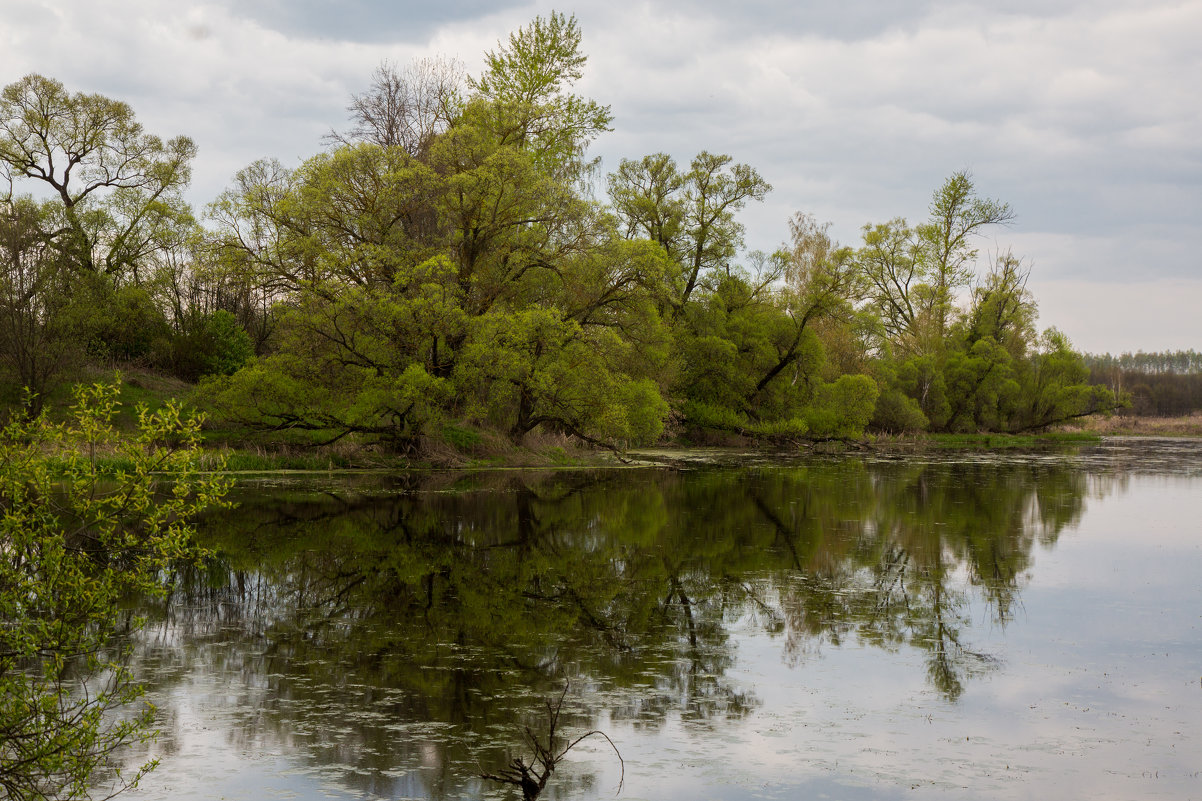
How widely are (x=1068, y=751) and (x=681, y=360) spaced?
36490mm

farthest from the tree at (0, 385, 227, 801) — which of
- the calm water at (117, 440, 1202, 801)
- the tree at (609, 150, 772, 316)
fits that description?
the tree at (609, 150, 772, 316)

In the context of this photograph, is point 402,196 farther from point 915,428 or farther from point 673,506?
point 915,428

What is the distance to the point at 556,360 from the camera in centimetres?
3020

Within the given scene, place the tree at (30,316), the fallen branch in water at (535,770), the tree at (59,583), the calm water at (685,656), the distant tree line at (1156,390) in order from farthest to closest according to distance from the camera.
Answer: the distant tree line at (1156,390) < the tree at (30,316) < the calm water at (685,656) < the fallen branch in water at (535,770) < the tree at (59,583)

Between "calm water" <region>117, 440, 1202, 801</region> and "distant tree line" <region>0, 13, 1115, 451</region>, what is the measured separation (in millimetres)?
9328

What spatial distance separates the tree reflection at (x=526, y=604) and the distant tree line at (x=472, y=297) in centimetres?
697

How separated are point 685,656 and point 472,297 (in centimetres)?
2259

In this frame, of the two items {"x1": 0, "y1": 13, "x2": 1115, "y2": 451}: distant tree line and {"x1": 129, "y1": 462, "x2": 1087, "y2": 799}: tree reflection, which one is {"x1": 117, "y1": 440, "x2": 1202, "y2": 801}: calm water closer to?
{"x1": 129, "y1": 462, "x2": 1087, "y2": 799}: tree reflection

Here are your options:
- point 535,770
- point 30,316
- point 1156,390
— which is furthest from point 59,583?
point 1156,390

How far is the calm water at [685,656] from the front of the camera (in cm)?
685

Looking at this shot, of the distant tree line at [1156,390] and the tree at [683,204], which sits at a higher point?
the tree at [683,204]

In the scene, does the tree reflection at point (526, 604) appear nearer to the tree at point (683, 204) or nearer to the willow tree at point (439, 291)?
the willow tree at point (439, 291)

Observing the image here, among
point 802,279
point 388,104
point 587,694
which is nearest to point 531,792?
point 587,694

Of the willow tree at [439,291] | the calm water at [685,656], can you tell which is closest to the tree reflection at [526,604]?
the calm water at [685,656]
